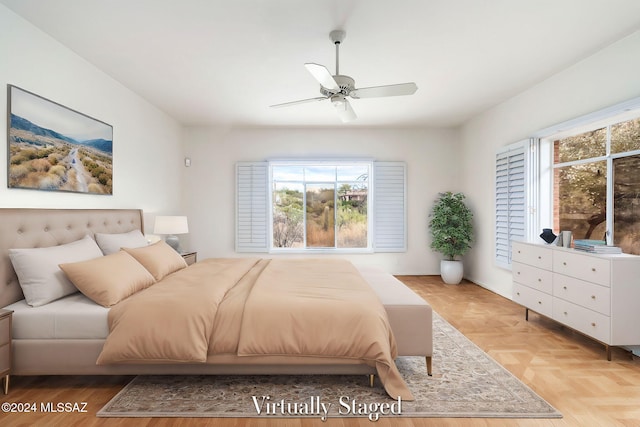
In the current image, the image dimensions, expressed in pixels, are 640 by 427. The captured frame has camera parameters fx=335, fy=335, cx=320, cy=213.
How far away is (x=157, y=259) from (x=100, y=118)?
5.53 feet

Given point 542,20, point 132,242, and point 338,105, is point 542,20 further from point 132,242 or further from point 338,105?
point 132,242

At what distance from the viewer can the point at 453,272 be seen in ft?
17.5

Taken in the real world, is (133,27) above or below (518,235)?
above

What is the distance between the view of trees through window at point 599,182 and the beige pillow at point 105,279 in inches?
164

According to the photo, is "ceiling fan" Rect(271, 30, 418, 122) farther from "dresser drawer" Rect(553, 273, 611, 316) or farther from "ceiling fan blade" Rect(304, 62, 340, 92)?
"dresser drawer" Rect(553, 273, 611, 316)

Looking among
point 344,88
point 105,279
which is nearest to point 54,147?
point 105,279

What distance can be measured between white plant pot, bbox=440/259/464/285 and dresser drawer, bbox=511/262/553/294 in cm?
148

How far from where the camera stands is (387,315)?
229 cm

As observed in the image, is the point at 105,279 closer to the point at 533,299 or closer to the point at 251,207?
the point at 251,207

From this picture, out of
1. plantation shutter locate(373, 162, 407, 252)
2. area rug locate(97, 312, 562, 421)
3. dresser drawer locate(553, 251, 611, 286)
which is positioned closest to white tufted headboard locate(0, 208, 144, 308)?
area rug locate(97, 312, 562, 421)

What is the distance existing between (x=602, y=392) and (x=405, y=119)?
4156mm

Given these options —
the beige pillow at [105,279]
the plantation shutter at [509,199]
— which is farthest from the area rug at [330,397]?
the plantation shutter at [509,199]

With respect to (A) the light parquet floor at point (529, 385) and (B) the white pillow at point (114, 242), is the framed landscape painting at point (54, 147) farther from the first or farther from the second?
(A) the light parquet floor at point (529, 385)

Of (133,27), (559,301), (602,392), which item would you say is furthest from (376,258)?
(133,27)
